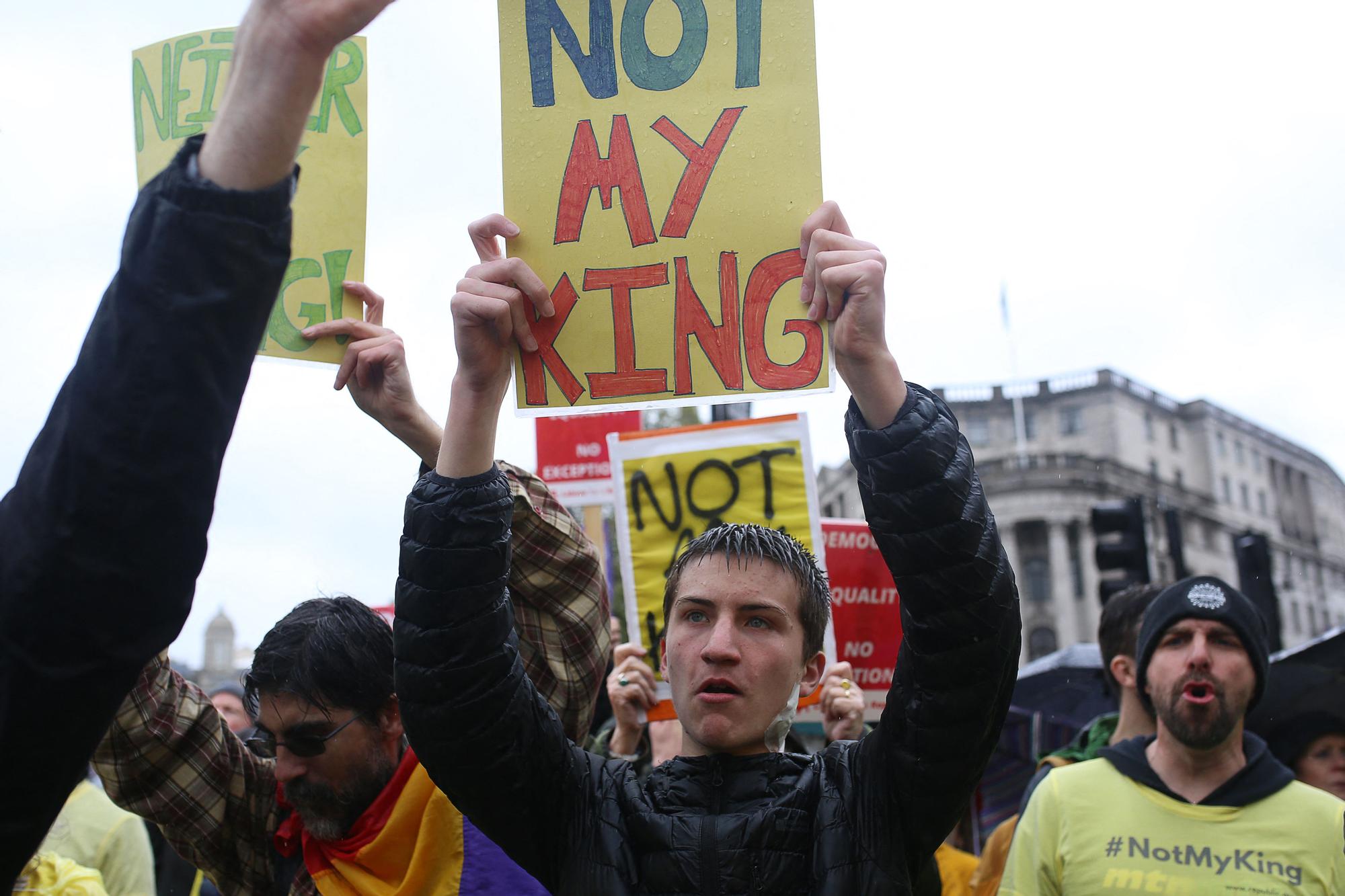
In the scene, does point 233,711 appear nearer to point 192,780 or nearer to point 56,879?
point 56,879

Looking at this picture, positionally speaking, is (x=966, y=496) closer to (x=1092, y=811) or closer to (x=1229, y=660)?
(x=1092, y=811)

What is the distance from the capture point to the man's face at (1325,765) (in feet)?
13.6

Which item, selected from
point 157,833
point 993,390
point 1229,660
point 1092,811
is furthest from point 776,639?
point 993,390

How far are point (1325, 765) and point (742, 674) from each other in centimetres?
299

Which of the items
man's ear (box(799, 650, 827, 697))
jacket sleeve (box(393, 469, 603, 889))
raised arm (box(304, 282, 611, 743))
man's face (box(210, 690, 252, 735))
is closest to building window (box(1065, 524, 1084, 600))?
man's face (box(210, 690, 252, 735))

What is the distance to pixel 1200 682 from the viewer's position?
138 inches

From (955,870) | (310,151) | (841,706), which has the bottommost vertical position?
(955,870)

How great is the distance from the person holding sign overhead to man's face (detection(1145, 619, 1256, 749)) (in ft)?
9.83

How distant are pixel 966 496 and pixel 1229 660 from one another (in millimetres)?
2042

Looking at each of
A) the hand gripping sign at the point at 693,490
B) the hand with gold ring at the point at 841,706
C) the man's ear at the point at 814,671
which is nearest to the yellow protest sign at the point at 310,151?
the man's ear at the point at 814,671

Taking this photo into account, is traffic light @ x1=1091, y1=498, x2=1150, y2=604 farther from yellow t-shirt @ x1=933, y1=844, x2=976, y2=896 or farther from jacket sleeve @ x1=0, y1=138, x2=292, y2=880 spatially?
jacket sleeve @ x1=0, y1=138, x2=292, y2=880

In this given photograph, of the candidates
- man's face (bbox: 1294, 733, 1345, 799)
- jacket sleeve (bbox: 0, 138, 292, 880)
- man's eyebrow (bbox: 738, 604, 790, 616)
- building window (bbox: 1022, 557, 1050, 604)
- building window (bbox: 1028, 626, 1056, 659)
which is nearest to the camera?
jacket sleeve (bbox: 0, 138, 292, 880)

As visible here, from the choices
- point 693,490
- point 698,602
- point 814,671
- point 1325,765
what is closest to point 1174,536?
point 1325,765

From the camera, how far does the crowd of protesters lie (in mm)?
1076
